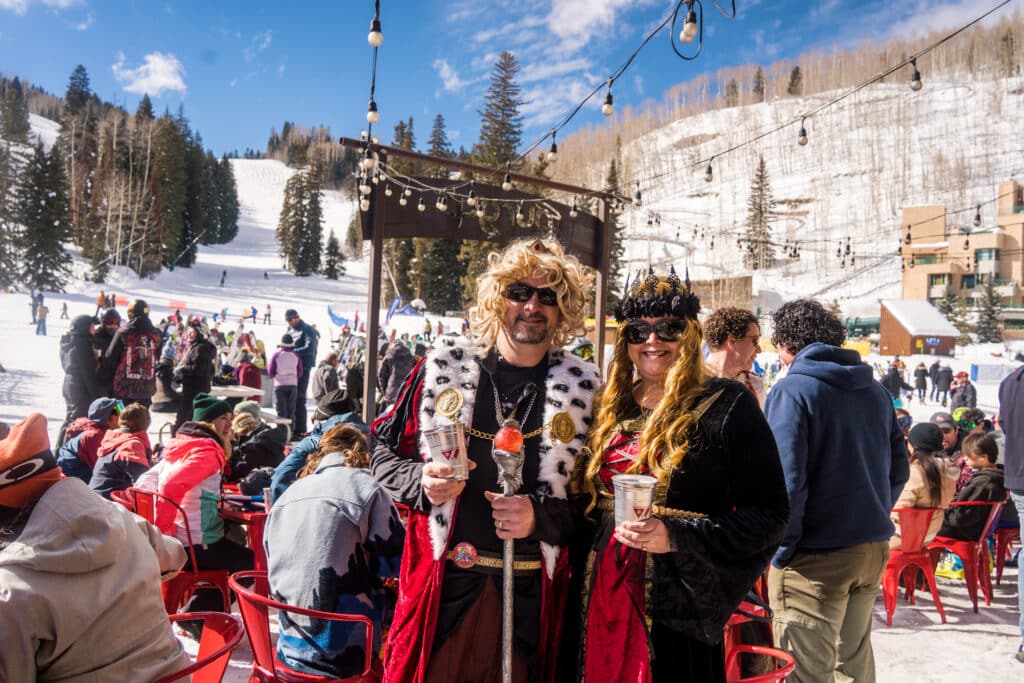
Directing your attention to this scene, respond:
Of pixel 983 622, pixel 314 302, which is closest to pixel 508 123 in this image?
pixel 314 302

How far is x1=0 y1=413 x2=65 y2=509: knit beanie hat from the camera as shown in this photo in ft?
5.80

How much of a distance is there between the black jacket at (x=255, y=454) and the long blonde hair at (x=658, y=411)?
4.34 m

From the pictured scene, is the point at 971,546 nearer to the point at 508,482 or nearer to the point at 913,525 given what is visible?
the point at 913,525

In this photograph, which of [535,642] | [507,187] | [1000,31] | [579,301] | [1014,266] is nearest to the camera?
[535,642]

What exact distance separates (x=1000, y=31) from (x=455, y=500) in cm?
15374

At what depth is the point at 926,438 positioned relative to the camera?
16.1 ft

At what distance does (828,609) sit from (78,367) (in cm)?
847

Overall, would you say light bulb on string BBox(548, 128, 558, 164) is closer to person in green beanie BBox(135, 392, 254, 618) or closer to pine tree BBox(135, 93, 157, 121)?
person in green beanie BBox(135, 392, 254, 618)

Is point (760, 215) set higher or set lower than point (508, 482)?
higher

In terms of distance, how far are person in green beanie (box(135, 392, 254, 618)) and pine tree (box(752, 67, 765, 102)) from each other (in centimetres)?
14217

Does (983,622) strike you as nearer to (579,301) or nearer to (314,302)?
(579,301)

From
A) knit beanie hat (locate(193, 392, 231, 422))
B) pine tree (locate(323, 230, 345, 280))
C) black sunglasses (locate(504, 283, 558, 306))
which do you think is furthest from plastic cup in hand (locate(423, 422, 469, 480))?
pine tree (locate(323, 230, 345, 280))

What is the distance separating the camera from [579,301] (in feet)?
7.72

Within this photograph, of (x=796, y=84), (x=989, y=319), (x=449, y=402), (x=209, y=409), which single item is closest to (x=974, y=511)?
(x=449, y=402)
